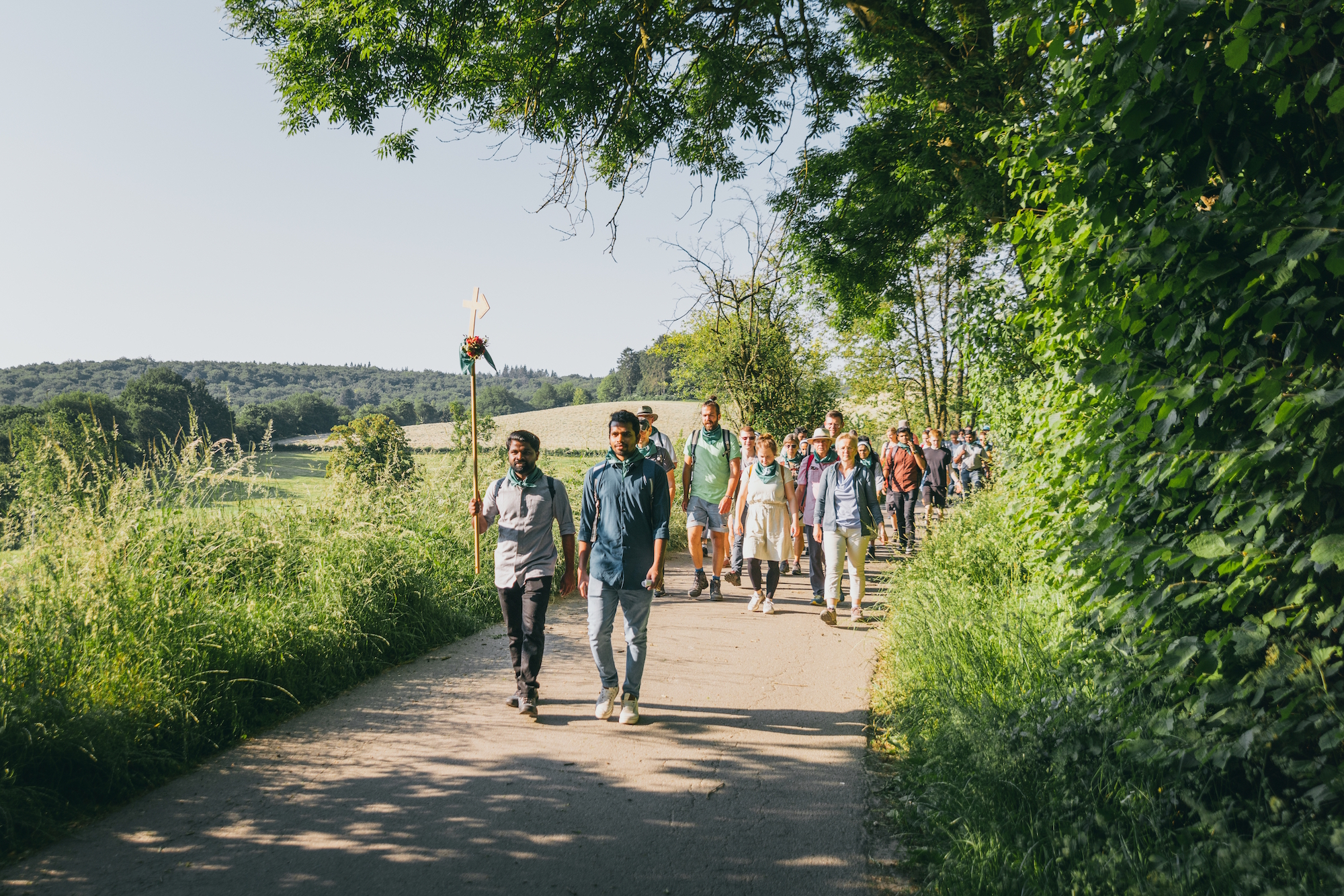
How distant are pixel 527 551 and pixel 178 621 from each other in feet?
7.40

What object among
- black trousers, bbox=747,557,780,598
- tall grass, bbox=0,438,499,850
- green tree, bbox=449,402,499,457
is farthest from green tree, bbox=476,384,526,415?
tall grass, bbox=0,438,499,850

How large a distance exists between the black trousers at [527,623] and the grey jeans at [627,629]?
0.37m

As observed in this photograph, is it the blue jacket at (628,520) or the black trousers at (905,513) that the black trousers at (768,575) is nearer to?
the blue jacket at (628,520)

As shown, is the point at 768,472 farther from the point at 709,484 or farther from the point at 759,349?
the point at 759,349

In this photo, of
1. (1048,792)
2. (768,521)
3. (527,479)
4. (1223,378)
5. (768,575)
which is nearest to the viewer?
(1223,378)

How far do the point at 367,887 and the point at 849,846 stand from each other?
2068mm

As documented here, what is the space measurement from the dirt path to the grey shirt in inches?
37.9

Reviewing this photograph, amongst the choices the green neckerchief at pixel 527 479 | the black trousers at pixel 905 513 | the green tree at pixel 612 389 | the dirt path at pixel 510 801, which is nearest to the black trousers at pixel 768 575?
the dirt path at pixel 510 801

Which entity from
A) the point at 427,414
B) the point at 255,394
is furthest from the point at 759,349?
the point at 255,394

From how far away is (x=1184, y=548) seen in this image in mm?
3047

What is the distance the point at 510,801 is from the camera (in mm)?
4180

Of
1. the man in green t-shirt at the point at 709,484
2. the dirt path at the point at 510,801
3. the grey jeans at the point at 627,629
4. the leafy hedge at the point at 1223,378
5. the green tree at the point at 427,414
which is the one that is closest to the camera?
the leafy hedge at the point at 1223,378

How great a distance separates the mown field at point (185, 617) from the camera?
4.16m

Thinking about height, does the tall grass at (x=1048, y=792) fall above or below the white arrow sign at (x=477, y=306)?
below
